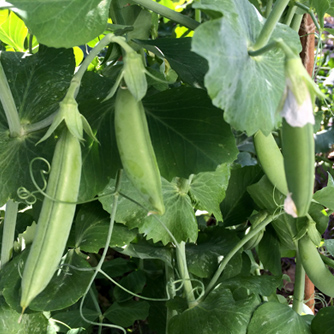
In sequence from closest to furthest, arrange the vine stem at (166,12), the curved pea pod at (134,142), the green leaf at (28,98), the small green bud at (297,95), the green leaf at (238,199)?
the small green bud at (297,95) → the curved pea pod at (134,142) → the vine stem at (166,12) → the green leaf at (28,98) → the green leaf at (238,199)

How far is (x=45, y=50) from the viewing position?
28.1 inches

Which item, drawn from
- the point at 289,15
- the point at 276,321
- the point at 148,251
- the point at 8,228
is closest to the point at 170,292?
the point at 148,251

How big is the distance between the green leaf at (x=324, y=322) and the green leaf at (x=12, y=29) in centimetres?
80

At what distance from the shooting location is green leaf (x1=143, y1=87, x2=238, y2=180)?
0.60 metres

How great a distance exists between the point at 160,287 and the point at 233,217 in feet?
0.79

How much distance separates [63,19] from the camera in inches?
19.7

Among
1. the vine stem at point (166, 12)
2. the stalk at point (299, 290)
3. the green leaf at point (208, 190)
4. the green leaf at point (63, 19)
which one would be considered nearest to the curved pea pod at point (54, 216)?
the green leaf at point (63, 19)

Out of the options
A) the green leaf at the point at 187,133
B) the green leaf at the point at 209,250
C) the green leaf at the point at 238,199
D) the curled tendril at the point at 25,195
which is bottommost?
the green leaf at the point at 209,250

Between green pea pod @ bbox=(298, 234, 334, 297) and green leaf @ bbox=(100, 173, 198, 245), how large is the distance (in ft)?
0.75

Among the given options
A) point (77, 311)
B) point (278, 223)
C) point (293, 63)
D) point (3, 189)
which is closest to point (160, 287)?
point (77, 311)

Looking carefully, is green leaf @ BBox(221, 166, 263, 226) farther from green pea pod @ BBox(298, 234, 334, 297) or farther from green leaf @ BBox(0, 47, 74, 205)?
green leaf @ BBox(0, 47, 74, 205)

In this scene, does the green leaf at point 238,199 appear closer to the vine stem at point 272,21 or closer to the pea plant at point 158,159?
the pea plant at point 158,159

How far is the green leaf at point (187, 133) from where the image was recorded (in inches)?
23.5

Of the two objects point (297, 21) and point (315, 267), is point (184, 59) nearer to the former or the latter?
point (297, 21)
